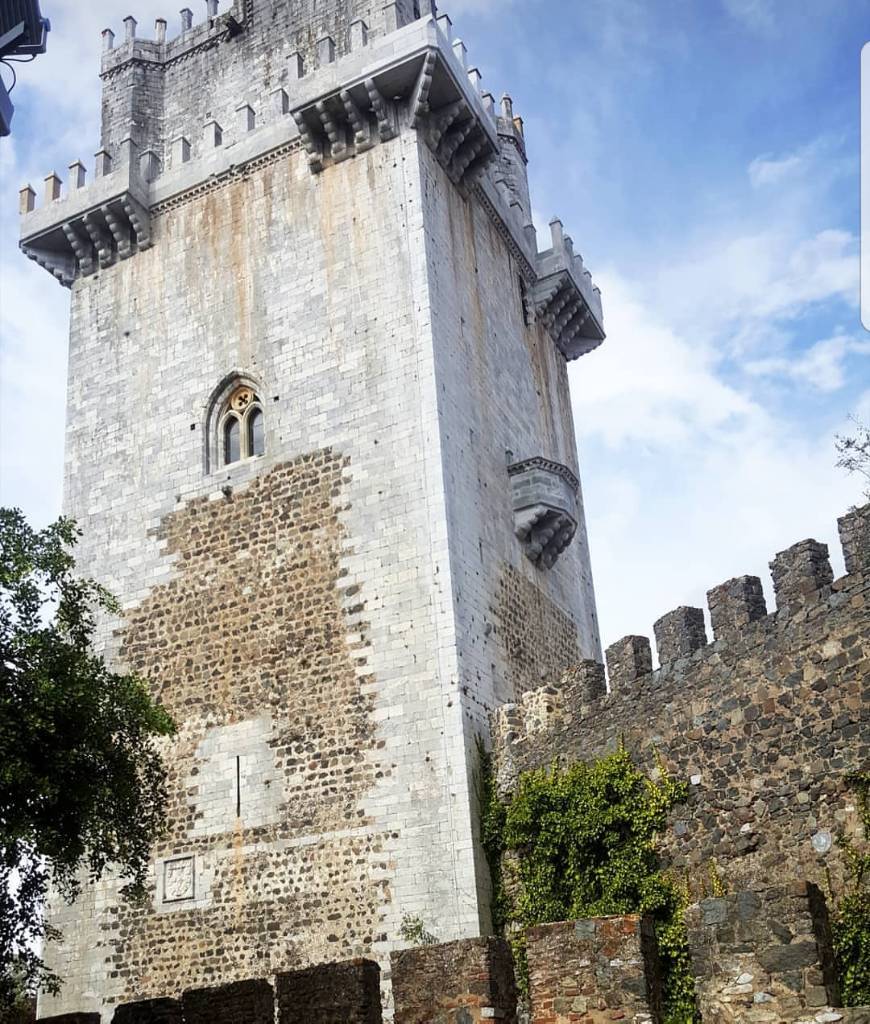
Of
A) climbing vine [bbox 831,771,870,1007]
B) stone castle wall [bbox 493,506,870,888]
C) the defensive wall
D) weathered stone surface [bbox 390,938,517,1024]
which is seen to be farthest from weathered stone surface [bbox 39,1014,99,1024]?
climbing vine [bbox 831,771,870,1007]

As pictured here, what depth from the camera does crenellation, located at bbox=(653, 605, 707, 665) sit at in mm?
14078

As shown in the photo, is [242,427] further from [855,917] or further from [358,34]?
[855,917]

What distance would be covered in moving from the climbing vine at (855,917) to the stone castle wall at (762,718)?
0.13 metres

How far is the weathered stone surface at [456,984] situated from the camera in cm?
912

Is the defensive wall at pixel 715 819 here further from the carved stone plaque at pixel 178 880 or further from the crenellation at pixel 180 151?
the crenellation at pixel 180 151

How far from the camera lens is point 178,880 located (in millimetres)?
16453

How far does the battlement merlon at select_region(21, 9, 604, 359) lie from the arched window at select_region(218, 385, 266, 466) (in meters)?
3.85

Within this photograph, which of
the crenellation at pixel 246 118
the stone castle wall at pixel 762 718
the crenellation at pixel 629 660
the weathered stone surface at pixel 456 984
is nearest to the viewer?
the weathered stone surface at pixel 456 984

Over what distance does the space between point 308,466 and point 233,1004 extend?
9.07m

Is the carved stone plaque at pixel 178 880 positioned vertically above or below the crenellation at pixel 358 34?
below

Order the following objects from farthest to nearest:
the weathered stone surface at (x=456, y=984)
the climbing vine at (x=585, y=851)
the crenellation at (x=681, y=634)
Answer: the crenellation at (x=681, y=634) → the climbing vine at (x=585, y=851) → the weathered stone surface at (x=456, y=984)

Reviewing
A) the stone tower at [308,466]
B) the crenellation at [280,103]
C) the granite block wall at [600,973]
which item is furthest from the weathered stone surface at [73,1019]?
the crenellation at [280,103]

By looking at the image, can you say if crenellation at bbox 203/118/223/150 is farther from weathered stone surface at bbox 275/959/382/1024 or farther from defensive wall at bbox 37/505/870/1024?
weathered stone surface at bbox 275/959/382/1024

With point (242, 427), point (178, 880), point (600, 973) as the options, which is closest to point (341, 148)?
point (242, 427)
